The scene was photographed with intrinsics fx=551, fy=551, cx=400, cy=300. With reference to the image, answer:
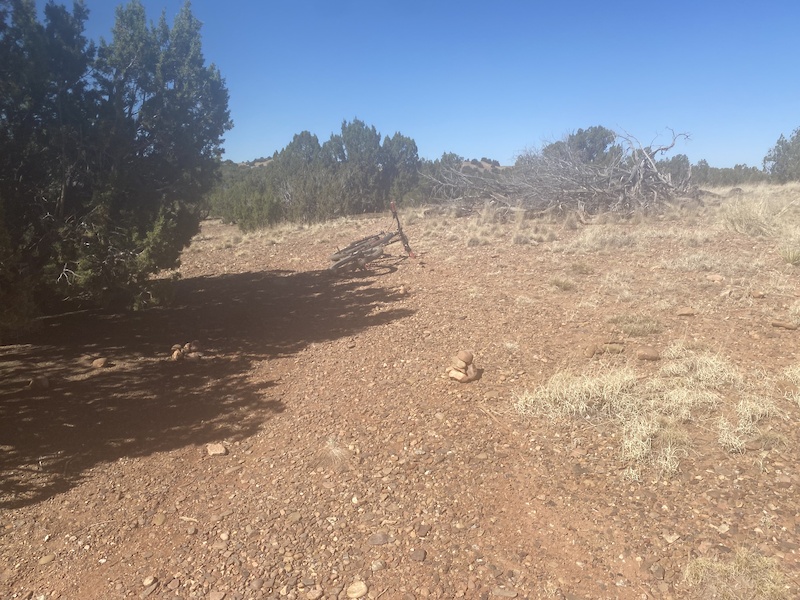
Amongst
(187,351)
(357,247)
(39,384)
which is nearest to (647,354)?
(187,351)

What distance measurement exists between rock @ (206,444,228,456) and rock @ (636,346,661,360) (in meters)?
4.54

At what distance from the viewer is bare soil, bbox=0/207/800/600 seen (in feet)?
11.3

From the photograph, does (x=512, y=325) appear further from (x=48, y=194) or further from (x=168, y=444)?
(x=48, y=194)

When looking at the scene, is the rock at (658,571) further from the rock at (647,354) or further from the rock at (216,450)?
the rock at (216,450)

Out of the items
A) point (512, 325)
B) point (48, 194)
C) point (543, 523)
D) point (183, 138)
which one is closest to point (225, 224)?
point (183, 138)

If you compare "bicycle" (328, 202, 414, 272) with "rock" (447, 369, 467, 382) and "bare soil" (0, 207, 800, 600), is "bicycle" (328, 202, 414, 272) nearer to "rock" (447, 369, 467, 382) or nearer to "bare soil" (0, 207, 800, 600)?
"bare soil" (0, 207, 800, 600)

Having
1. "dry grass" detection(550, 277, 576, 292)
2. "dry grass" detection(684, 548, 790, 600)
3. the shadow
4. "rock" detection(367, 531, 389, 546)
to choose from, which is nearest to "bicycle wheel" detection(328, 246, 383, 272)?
the shadow

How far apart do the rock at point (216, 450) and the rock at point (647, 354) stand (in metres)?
4.54

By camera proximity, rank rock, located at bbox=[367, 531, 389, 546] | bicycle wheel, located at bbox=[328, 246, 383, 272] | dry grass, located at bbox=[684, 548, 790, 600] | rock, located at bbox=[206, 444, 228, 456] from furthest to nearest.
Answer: bicycle wheel, located at bbox=[328, 246, 383, 272] → rock, located at bbox=[206, 444, 228, 456] → rock, located at bbox=[367, 531, 389, 546] → dry grass, located at bbox=[684, 548, 790, 600]

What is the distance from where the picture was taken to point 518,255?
12695 mm

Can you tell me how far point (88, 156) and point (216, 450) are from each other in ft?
17.8

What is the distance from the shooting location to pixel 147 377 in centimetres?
696

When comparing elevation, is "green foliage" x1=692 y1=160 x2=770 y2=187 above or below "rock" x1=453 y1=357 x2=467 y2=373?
above

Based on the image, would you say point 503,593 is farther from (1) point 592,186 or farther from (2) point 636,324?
(1) point 592,186
